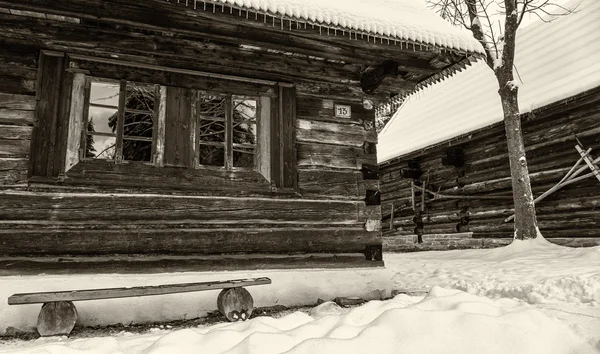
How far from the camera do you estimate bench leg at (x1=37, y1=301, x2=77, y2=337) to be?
356cm

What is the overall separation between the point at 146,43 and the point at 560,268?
5.93m

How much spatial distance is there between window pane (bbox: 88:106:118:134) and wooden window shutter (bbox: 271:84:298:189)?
181 cm

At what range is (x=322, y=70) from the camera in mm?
5539

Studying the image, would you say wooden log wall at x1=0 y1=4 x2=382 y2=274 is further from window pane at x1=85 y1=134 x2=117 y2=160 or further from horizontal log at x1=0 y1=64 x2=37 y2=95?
window pane at x1=85 y1=134 x2=117 y2=160

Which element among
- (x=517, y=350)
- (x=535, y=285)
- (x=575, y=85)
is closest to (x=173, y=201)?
(x=517, y=350)

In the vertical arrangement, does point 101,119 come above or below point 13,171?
above

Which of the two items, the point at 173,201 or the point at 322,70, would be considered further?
the point at 322,70

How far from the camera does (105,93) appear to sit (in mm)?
4676

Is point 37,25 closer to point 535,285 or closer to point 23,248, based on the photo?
point 23,248

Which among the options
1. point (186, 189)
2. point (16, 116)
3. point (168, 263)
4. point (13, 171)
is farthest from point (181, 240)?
point (16, 116)

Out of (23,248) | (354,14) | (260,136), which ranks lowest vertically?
(23,248)

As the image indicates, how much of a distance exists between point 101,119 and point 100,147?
0.33 m

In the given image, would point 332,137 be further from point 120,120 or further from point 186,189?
point 120,120

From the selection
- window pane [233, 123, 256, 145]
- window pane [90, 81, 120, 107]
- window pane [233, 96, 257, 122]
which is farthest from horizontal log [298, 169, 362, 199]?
window pane [90, 81, 120, 107]
